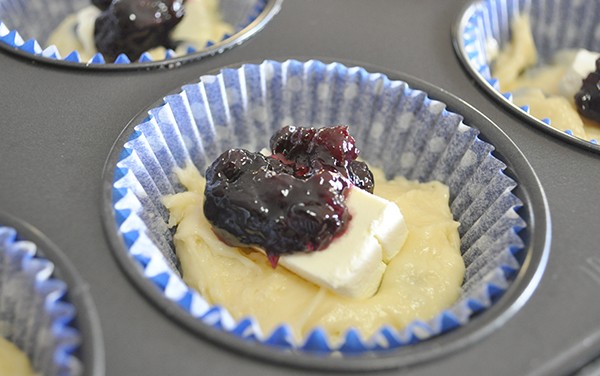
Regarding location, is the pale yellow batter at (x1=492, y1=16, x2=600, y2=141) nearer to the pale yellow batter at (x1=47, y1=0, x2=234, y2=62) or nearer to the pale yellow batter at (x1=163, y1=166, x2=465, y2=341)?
the pale yellow batter at (x1=163, y1=166, x2=465, y2=341)

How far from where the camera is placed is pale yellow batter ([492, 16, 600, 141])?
1.66m

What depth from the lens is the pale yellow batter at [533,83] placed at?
→ 1.66m

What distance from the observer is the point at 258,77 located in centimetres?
153

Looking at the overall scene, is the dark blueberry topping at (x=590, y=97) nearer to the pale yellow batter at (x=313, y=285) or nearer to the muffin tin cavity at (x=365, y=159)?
the muffin tin cavity at (x=365, y=159)

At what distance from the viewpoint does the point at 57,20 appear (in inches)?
80.7

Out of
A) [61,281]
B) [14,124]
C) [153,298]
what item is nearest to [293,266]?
[153,298]

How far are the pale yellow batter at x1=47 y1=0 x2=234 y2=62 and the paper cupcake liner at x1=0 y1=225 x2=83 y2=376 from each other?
0.85m

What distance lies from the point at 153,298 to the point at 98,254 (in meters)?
0.15

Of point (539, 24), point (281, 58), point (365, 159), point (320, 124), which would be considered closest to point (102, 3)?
point (281, 58)

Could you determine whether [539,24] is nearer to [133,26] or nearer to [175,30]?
[175,30]

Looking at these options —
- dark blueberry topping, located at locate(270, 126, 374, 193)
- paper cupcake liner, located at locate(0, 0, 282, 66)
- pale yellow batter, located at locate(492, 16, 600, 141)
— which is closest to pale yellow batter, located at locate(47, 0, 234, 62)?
paper cupcake liner, located at locate(0, 0, 282, 66)

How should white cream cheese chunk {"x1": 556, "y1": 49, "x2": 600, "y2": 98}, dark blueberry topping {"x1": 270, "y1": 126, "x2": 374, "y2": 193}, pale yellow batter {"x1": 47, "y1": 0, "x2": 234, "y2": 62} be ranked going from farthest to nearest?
1. pale yellow batter {"x1": 47, "y1": 0, "x2": 234, "y2": 62}
2. white cream cheese chunk {"x1": 556, "y1": 49, "x2": 600, "y2": 98}
3. dark blueberry topping {"x1": 270, "y1": 126, "x2": 374, "y2": 193}

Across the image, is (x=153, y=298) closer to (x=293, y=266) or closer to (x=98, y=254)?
(x=98, y=254)

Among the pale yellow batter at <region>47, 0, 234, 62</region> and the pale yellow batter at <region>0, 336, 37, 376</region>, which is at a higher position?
the pale yellow batter at <region>47, 0, 234, 62</region>
